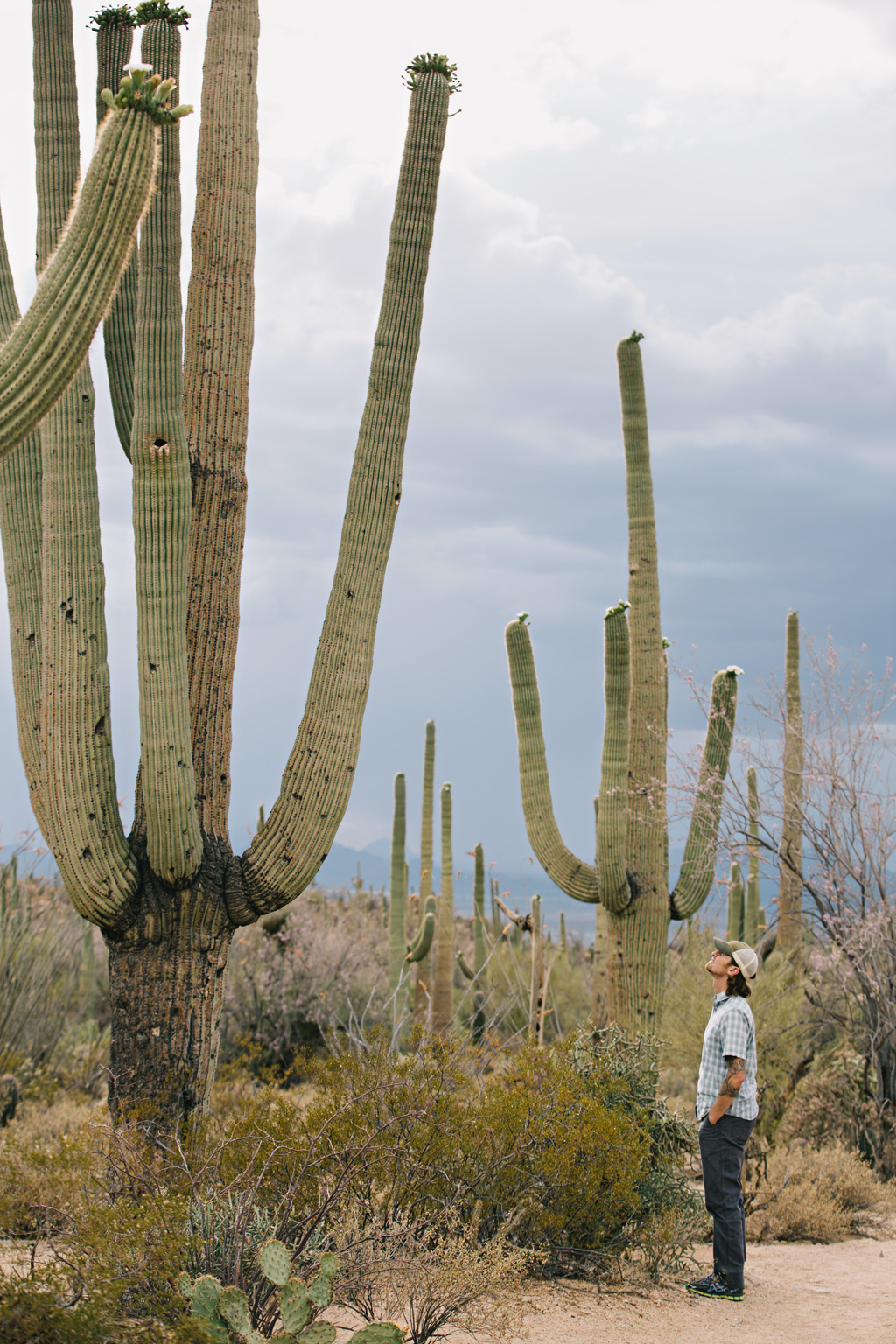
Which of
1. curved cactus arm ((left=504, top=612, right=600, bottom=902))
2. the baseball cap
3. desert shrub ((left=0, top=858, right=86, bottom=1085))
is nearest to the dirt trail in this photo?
the baseball cap

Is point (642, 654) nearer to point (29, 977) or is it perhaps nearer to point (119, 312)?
point (119, 312)

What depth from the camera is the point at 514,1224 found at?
5168 mm

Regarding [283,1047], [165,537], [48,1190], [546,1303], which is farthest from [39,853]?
[546,1303]

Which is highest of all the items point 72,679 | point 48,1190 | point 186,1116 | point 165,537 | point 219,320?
point 219,320

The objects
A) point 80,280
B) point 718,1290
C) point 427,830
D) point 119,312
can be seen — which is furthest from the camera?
point 427,830

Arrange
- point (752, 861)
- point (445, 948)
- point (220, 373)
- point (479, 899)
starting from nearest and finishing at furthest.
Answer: point (220, 373)
point (752, 861)
point (445, 948)
point (479, 899)

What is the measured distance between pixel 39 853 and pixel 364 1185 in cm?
674

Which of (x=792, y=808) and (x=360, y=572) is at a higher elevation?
(x=360, y=572)

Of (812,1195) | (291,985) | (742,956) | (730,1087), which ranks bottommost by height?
(812,1195)

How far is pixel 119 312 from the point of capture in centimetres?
624

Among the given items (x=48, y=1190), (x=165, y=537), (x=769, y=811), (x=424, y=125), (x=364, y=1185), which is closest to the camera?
(x=364, y=1185)

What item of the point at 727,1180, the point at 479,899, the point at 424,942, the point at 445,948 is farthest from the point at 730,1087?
the point at 479,899

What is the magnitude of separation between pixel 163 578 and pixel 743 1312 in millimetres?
4472

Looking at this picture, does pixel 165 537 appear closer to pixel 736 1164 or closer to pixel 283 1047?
pixel 736 1164
